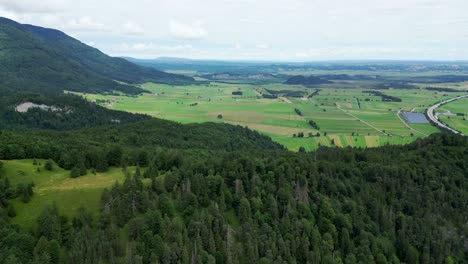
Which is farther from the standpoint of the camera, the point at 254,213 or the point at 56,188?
the point at 254,213

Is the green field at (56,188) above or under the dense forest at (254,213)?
above

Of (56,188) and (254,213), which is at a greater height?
(56,188)

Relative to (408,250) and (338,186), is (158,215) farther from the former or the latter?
(408,250)

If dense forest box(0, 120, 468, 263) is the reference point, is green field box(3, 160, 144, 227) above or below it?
above

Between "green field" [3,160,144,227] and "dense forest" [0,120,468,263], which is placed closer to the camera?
"dense forest" [0,120,468,263]

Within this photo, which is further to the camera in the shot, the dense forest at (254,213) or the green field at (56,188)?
the green field at (56,188)
